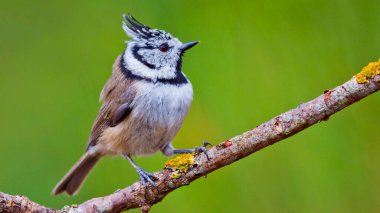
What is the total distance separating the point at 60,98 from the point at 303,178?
4.58ft

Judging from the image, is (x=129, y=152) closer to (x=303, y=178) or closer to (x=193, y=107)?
(x=193, y=107)

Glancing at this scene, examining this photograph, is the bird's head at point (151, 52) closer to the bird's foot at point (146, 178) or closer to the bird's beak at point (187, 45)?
the bird's beak at point (187, 45)

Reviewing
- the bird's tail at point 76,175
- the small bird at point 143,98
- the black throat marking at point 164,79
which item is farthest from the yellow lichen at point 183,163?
the bird's tail at point 76,175

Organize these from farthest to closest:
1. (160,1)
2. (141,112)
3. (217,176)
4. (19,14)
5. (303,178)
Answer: (19,14) → (141,112) → (160,1) → (217,176) → (303,178)

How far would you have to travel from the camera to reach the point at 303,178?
2459 mm

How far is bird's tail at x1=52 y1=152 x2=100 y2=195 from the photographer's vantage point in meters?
3.49

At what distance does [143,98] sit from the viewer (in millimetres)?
3070

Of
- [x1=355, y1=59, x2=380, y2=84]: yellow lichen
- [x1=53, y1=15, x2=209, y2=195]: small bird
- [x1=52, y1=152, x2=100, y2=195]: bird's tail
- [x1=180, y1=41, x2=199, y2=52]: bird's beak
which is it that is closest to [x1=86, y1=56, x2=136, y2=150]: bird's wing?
[x1=53, y1=15, x2=209, y2=195]: small bird

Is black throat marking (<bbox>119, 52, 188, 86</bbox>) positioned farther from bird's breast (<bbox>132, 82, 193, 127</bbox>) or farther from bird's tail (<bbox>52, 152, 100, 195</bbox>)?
bird's tail (<bbox>52, 152, 100, 195</bbox>)

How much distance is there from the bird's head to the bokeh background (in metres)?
0.10

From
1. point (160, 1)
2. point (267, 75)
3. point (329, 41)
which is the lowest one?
point (267, 75)

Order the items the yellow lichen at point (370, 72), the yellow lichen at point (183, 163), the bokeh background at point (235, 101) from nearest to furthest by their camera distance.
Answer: the yellow lichen at point (370, 72) → the yellow lichen at point (183, 163) → the bokeh background at point (235, 101)

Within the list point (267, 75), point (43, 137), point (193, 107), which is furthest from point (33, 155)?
point (267, 75)

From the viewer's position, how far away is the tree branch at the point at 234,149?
2023mm
